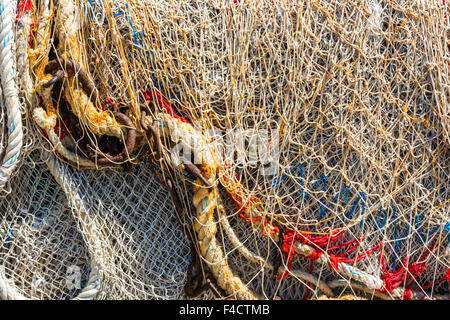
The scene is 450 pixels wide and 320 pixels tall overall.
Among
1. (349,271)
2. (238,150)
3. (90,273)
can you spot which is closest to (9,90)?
(90,273)

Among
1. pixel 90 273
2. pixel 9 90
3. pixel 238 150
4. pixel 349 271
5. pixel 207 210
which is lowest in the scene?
pixel 349 271

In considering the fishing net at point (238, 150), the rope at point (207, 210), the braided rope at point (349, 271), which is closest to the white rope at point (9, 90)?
the fishing net at point (238, 150)

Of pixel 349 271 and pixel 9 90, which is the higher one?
pixel 9 90

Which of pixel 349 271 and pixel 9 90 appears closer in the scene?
pixel 9 90

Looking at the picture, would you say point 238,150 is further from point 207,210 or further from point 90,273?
point 90,273

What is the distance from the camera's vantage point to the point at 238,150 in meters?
1.44

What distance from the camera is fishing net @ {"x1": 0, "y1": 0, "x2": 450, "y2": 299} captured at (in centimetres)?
142

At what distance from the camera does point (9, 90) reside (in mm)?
1347

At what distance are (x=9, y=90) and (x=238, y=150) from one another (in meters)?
0.81

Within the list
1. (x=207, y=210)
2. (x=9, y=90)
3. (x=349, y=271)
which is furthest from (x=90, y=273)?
(x=349, y=271)

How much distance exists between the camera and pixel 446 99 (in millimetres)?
1474

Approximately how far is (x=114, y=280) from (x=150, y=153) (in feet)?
1.59

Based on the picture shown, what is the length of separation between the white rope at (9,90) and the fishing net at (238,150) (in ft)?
0.16

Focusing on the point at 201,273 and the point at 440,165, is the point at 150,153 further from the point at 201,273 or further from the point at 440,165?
the point at 440,165
